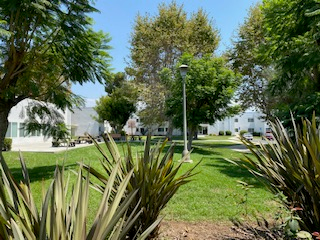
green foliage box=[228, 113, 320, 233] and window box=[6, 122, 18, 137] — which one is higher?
window box=[6, 122, 18, 137]

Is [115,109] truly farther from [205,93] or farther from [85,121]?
[205,93]

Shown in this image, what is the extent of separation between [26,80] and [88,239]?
802cm

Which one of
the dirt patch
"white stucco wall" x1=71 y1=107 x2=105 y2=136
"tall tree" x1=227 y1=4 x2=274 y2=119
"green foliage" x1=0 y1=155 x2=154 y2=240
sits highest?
"tall tree" x1=227 y1=4 x2=274 y2=119

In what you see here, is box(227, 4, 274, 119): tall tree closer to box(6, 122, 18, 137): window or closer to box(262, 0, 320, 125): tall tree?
box(262, 0, 320, 125): tall tree

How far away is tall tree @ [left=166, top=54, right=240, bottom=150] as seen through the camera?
16.7 m

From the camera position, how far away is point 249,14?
1011 inches

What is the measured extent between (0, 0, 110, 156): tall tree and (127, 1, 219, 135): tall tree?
580 inches

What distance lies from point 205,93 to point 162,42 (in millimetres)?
10441

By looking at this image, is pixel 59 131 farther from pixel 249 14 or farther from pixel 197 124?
pixel 249 14

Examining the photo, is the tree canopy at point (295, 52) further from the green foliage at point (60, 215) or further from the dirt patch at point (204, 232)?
the green foliage at point (60, 215)

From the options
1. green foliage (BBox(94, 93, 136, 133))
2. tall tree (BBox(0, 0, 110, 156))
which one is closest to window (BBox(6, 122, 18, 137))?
green foliage (BBox(94, 93, 136, 133))

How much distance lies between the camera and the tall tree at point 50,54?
8.30 m

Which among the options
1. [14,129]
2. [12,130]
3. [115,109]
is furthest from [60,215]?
[115,109]

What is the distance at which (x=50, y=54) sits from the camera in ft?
31.8
